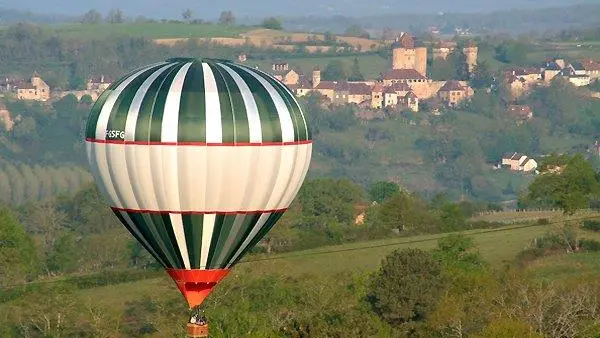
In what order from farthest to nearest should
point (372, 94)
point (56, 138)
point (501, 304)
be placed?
point (372, 94), point (56, 138), point (501, 304)

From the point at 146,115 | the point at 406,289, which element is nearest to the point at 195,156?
the point at 146,115

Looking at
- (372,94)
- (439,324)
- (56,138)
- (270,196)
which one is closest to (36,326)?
(439,324)

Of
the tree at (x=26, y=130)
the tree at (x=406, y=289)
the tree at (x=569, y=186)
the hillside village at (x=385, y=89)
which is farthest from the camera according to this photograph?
the hillside village at (x=385, y=89)

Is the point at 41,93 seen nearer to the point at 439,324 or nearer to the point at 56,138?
the point at 56,138

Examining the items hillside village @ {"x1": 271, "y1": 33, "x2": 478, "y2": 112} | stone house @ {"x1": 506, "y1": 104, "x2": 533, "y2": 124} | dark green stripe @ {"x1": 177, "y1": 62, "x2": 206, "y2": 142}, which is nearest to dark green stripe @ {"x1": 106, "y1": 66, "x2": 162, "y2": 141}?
dark green stripe @ {"x1": 177, "y1": 62, "x2": 206, "y2": 142}

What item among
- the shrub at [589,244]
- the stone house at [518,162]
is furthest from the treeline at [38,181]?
the shrub at [589,244]

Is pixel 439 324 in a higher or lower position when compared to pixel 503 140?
higher

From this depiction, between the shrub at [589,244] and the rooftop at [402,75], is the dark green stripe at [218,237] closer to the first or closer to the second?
the shrub at [589,244]
